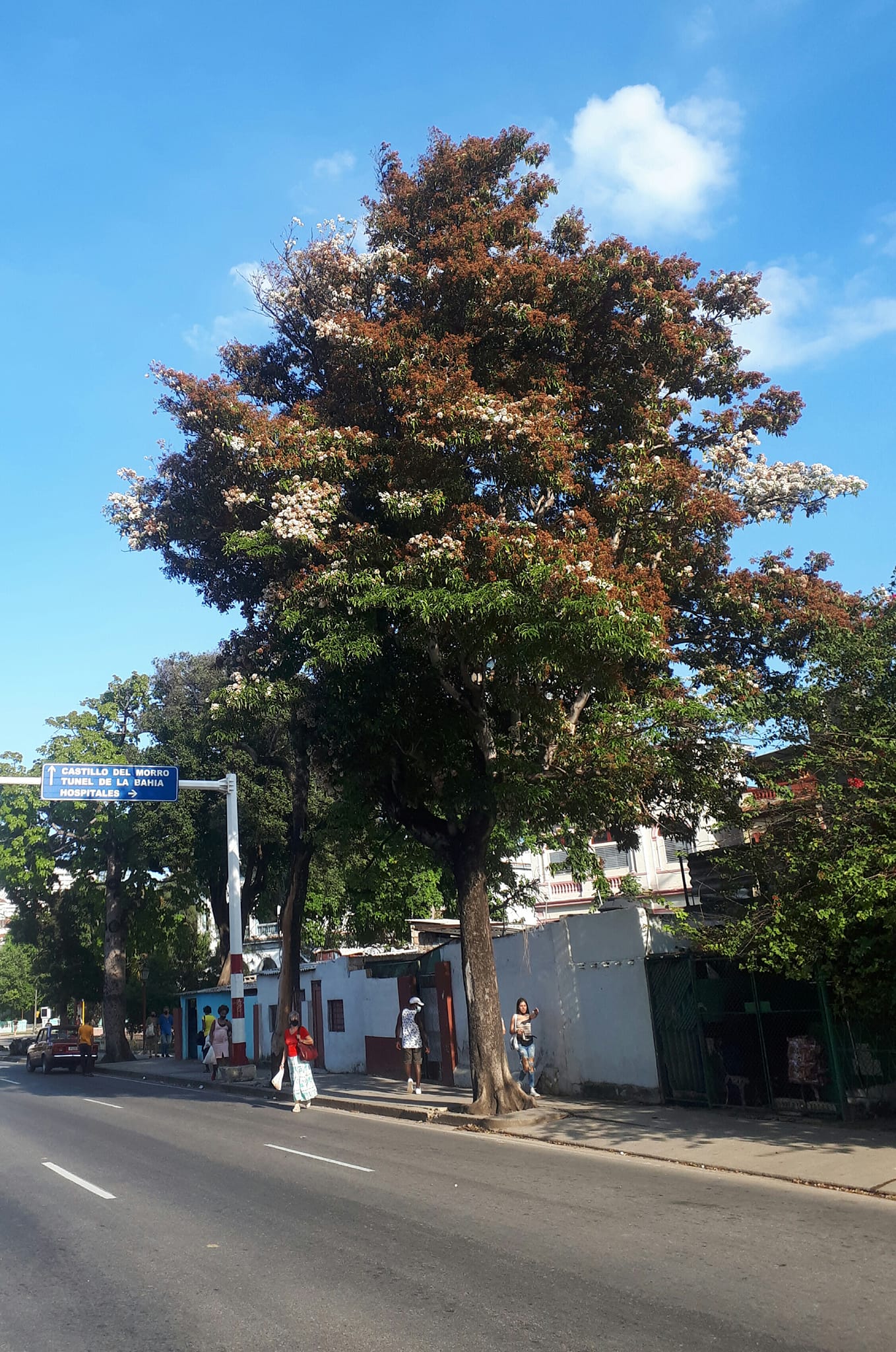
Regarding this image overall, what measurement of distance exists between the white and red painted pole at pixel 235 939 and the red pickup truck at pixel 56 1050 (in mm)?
11758

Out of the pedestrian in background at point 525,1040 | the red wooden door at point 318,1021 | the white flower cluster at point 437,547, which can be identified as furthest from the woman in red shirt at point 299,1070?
the white flower cluster at point 437,547

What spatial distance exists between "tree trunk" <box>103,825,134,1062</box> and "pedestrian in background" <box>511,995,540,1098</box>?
26.7 meters

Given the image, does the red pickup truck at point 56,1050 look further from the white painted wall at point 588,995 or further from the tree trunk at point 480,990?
the tree trunk at point 480,990

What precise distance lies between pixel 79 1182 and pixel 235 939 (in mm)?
13945

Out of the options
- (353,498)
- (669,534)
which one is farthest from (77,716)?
(669,534)

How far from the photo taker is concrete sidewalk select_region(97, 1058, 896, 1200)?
10.4m

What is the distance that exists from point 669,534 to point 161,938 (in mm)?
36690

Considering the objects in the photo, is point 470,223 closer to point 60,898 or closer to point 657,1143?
point 657,1143

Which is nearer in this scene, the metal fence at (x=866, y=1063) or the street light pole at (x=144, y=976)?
the metal fence at (x=866, y=1063)

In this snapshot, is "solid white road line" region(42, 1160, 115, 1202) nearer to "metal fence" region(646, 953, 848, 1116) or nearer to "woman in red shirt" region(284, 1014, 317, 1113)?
"woman in red shirt" region(284, 1014, 317, 1113)

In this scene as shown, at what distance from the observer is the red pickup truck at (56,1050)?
3453cm

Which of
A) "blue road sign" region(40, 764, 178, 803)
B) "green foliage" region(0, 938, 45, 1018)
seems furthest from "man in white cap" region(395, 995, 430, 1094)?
"green foliage" region(0, 938, 45, 1018)

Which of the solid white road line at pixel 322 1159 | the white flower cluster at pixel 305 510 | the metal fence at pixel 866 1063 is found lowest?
the solid white road line at pixel 322 1159

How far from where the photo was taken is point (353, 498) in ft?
53.3
